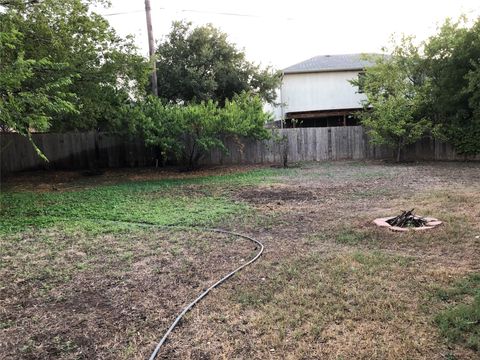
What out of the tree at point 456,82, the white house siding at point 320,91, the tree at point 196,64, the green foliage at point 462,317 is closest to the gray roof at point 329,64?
the white house siding at point 320,91

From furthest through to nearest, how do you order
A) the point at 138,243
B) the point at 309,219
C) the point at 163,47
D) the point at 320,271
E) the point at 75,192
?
1. the point at 163,47
2. the point at 75,192
3. the point at 309,219
4. the point at 138,243
5. the point at 320,271

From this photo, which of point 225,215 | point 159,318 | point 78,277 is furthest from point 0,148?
point 159,318

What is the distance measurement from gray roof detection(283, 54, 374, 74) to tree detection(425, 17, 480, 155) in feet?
23.4

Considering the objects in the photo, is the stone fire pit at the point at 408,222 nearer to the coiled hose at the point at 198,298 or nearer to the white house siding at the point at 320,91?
the coiled hose at the point at 198,298

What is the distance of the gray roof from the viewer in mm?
20531

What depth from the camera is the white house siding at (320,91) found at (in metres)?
20.9

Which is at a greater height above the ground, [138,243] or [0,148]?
[0,148]

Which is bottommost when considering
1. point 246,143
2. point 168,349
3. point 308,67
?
point 168,349

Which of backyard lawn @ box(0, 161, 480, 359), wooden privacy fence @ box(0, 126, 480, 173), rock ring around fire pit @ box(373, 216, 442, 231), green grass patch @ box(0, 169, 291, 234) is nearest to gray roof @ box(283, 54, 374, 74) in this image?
wooden privacy fence @ box(0, 126, 480, 173)

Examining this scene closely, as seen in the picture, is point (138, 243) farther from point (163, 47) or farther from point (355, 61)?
point (355, 61)

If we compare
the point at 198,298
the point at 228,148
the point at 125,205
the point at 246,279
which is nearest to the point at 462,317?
the point at 246,279

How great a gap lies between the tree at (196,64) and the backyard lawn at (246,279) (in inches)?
418

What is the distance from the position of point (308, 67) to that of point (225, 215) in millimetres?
16473

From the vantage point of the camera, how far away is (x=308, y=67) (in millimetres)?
21000
